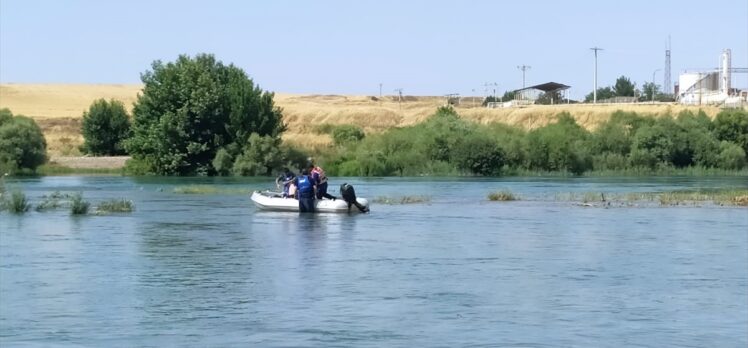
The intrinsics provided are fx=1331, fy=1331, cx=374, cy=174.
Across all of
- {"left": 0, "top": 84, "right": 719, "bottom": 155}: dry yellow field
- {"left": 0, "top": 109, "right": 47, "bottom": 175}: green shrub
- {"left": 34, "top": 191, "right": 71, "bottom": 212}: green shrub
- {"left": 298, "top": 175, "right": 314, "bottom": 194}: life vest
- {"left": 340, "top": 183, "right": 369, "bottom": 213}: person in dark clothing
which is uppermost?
{"left": 0, "top": 84, "right": 719, "bottom": 155}: dry yellow field

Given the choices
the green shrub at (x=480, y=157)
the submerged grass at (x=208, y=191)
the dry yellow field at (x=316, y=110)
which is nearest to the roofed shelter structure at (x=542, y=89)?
the dry yellow field at (x=316, y=110)

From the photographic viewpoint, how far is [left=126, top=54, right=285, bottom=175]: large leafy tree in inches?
3086

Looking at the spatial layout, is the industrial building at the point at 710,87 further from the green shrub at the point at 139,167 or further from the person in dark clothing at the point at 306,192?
the person in dark clothing at the point at 306,192

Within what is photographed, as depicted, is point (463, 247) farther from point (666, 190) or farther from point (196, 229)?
point (666, 190)

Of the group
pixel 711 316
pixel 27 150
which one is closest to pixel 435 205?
pixel 711 316

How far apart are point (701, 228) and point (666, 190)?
69.0ft

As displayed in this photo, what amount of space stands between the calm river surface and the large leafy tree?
117ft

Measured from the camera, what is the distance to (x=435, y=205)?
154ft

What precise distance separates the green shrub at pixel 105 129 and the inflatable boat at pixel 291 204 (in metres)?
53.5

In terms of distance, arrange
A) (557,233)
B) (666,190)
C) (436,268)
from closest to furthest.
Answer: (436,268)
(557,233)
(666,190)

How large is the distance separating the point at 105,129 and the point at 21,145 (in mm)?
14260

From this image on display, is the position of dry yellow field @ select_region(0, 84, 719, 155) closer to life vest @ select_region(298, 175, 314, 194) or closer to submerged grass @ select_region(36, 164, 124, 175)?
submerged grass @ select_region(36, 164, 124, 175)

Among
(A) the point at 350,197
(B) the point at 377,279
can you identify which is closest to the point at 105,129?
(A) the point at 350,197

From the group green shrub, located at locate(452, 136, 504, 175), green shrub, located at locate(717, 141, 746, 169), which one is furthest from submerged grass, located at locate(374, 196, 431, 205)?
green shrub, located at locate(717, 141, 746, 169)
